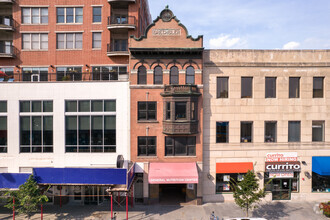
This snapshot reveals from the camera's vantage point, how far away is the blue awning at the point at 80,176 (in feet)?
52.4

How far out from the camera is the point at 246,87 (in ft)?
65.4

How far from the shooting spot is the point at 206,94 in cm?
1961

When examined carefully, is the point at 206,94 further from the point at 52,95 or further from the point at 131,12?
the point at 52,95

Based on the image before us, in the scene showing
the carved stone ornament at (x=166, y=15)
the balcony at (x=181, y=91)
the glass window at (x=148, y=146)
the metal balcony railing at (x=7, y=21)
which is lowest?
the glass window at (x=148, y=146)

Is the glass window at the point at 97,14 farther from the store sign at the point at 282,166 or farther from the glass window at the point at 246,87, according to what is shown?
the store sign at the point at 282,166

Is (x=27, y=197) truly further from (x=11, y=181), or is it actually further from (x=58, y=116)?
(x=58, y=116)

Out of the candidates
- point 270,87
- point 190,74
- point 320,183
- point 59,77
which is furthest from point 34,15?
point 320,183

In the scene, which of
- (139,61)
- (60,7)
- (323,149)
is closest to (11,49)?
(60,7)

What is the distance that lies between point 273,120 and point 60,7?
27373mm

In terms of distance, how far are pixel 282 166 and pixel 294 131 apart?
3.89 meters

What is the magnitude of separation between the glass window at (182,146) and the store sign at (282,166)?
25.4 feet

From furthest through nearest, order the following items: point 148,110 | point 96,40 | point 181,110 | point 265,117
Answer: point 96,40 → point 265,117 → point 148,110 → point 181,110

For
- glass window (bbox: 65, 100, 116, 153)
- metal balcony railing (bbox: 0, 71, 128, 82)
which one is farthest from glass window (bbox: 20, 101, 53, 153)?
metal balcony railing (bbox: 0, 71, 128, 82)

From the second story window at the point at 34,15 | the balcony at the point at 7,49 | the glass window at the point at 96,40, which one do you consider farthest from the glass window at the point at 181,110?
the balcony at the point at 7,49
